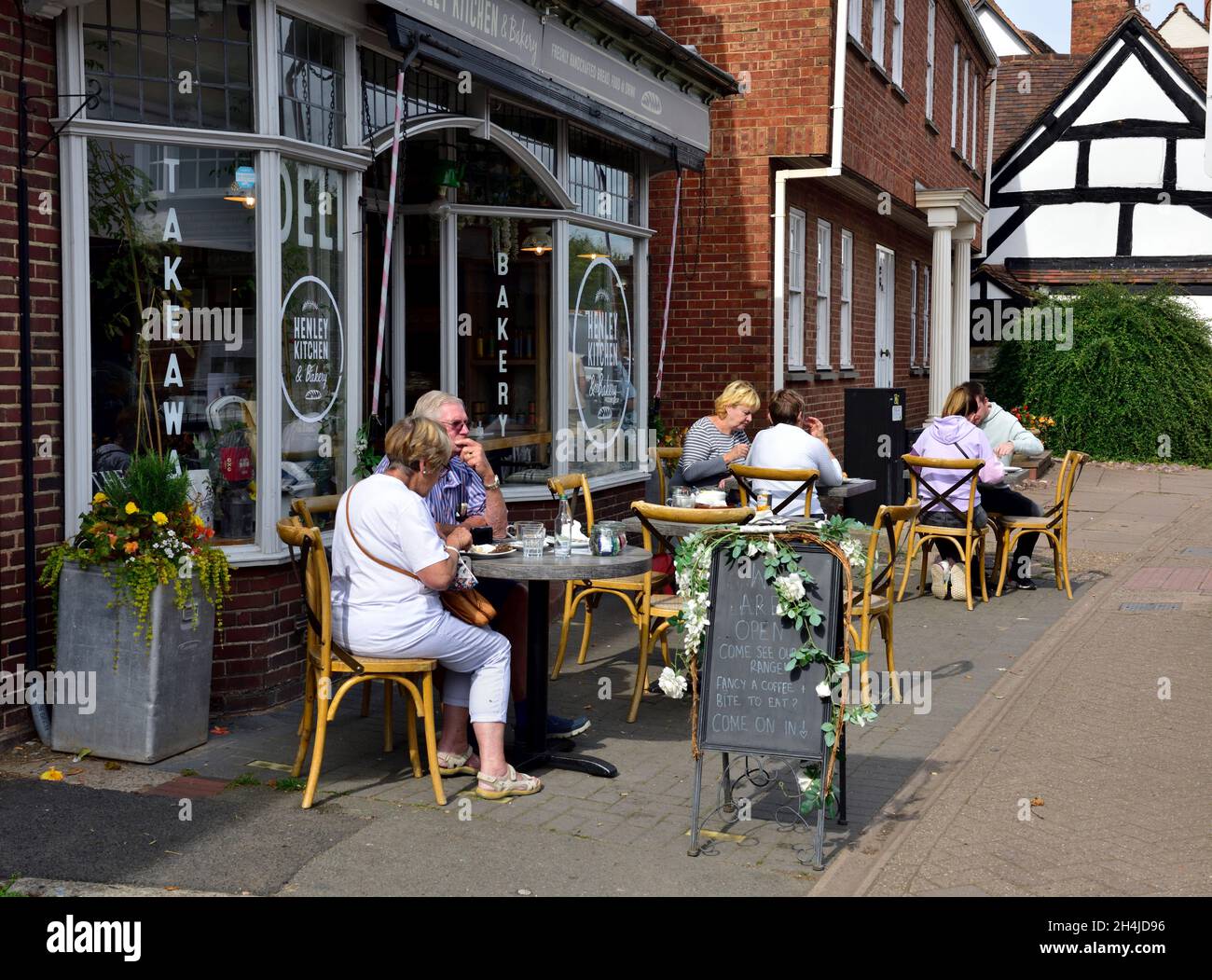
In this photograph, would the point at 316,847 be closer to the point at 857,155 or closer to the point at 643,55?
the point at 643,55

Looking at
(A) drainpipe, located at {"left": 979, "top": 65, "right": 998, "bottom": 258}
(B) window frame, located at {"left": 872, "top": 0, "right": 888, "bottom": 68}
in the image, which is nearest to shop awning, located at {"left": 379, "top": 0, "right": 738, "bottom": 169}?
(B) window frame, located at {"left": 872, "top": 0, "right": 888, "bottom": 68}

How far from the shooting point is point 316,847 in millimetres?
5055

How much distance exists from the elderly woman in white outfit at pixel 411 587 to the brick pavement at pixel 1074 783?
5.08 feet

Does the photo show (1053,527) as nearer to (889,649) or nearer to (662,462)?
(662,462)

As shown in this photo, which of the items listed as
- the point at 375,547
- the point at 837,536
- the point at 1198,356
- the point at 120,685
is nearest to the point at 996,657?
the point at 837,536

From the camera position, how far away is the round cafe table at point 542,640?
19.2 ft

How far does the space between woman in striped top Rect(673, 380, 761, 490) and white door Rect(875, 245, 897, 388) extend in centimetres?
1029

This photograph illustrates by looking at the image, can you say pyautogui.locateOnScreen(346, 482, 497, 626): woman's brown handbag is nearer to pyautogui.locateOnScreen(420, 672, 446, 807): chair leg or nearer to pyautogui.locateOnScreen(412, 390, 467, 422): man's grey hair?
pyautogui.locateOnScreen(420, 672, 446, 807): chair leg

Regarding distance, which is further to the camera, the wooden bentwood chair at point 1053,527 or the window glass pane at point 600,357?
the wooden bentwood chair at point 1053,527

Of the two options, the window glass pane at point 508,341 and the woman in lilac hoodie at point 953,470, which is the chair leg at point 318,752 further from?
the woman in lilac hoodie at point 953,470

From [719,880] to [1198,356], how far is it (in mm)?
21905

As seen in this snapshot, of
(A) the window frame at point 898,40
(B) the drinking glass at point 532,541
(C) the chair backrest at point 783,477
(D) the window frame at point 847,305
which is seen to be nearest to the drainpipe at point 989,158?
(A) the window frame at point 898,40

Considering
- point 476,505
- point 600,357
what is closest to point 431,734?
point 476,505

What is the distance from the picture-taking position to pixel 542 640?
6.20m
